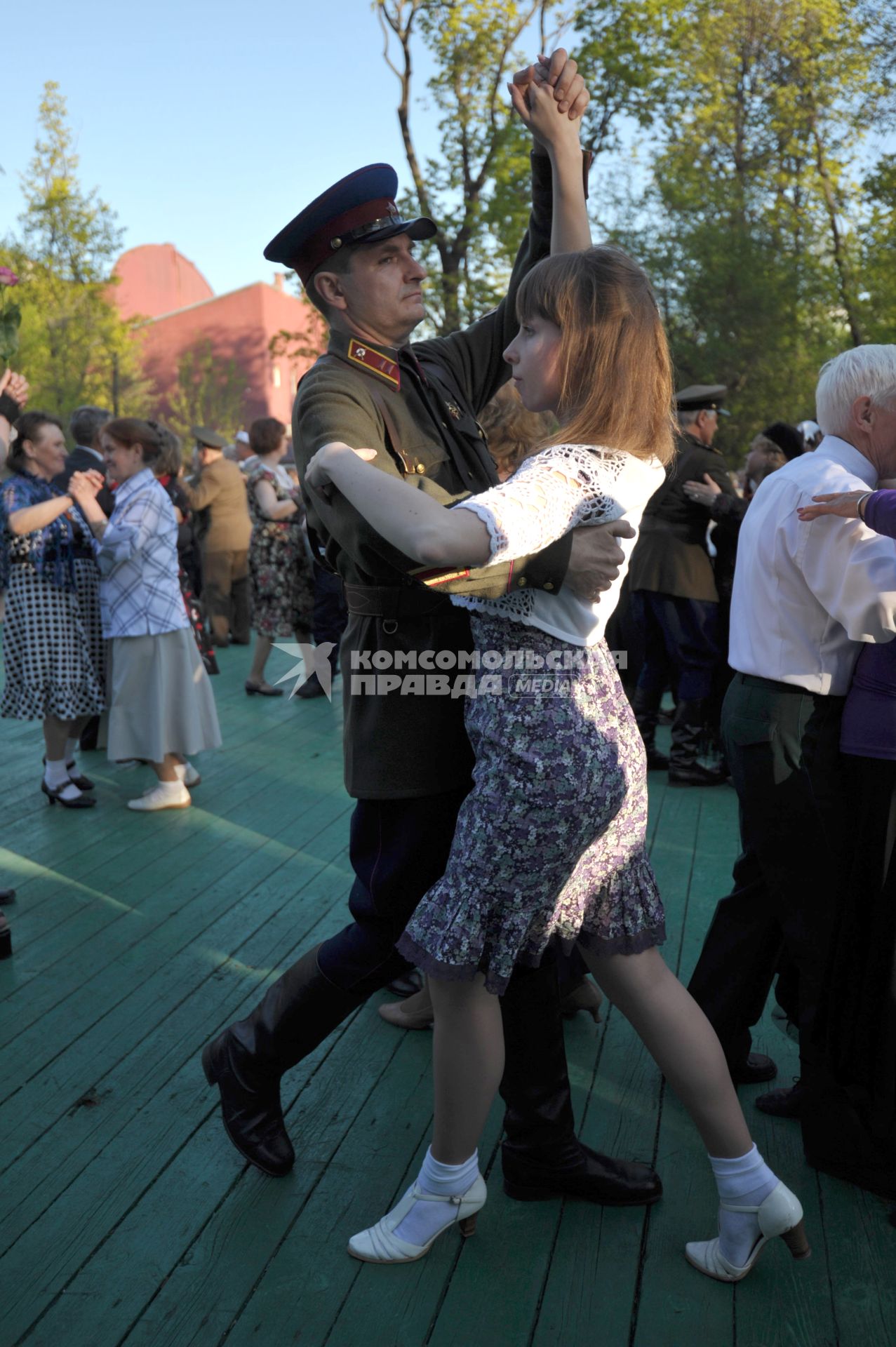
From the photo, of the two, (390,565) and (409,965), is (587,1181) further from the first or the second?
(390,565)

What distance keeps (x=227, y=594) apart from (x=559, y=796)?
9.97 m

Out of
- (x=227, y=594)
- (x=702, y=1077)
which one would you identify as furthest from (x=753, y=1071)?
(x=227, y=594)

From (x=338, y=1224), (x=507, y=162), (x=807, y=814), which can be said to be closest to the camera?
(x=338, y=1224)

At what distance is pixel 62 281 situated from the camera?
90.6ft

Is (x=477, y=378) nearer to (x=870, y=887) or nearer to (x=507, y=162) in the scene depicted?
(x=870, y=887)

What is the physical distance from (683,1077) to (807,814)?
708 mm

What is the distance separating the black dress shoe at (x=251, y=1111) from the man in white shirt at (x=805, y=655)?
120 cm

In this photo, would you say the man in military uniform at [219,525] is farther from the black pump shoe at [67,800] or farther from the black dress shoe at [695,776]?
the black dress shoe at [695,776]

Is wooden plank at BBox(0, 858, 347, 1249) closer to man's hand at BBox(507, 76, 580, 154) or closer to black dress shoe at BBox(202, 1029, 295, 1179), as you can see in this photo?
black dress shoe at BBox(202, 1029, 295, 1179)

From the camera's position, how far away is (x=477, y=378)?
9.02ft

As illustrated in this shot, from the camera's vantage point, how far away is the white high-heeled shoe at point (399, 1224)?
2.31m

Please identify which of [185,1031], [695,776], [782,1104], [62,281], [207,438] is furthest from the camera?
[62,281]

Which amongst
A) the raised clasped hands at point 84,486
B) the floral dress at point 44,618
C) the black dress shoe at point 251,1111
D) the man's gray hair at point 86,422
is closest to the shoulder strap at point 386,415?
the black dress shoe at point 251,1111

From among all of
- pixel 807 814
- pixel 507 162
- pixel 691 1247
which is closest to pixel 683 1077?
pixel 691 1247
